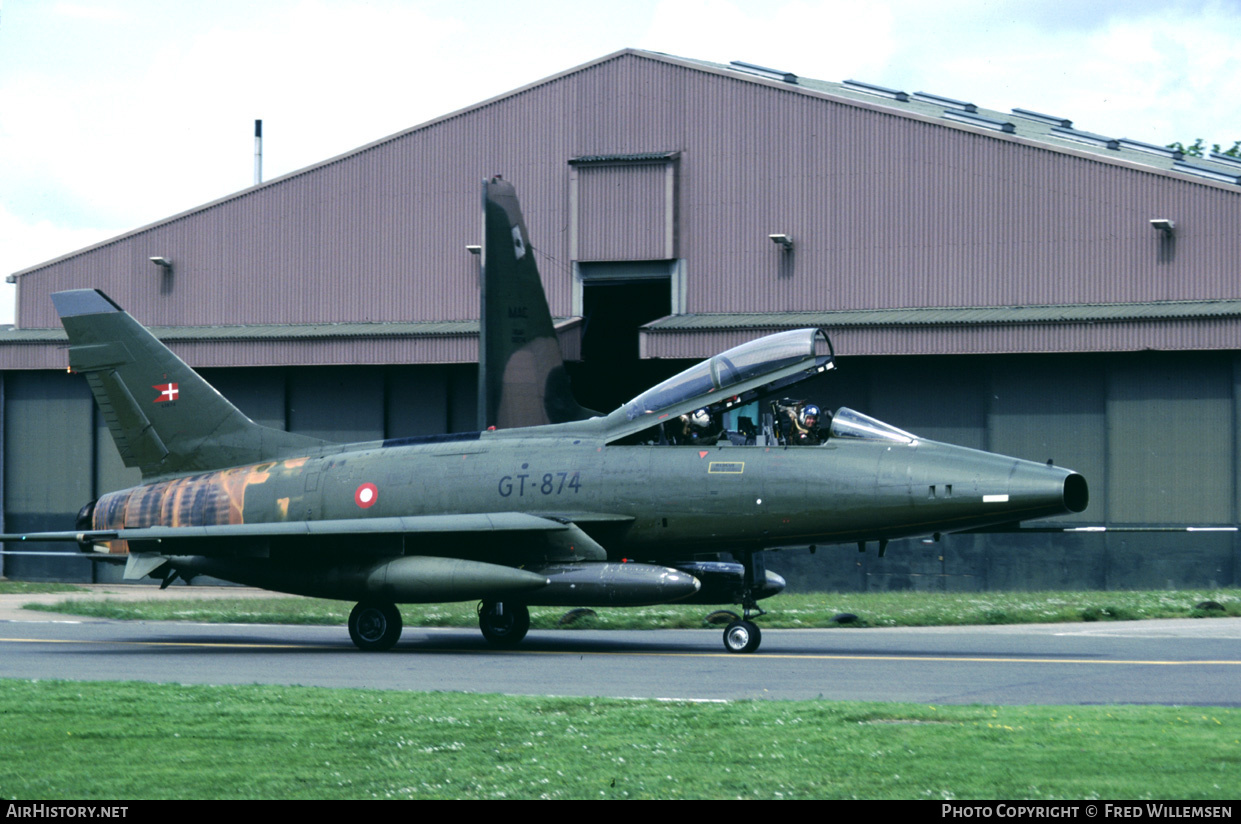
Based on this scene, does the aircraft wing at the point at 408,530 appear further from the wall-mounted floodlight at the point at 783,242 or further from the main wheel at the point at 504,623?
the wall-mounted floodlight at the point at 783,242

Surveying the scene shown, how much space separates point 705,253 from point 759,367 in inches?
597

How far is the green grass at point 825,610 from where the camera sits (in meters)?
21.0

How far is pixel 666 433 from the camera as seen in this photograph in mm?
16484

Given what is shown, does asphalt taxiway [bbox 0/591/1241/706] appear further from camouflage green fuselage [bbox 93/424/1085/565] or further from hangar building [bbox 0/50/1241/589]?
hangar building [bbox 0/50/1241/589]

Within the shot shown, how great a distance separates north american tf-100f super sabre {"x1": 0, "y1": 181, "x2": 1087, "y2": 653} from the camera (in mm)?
15203

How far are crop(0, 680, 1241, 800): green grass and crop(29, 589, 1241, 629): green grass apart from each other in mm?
10544

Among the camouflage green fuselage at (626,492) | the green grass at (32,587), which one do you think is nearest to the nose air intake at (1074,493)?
the camouflage green fuselage at (626,492)

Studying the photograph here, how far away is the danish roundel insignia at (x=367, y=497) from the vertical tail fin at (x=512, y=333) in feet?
17.5

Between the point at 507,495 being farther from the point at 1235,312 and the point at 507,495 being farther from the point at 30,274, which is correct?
the point at 30,274

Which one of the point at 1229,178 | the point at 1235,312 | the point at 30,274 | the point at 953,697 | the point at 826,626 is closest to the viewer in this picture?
the point at 953,697

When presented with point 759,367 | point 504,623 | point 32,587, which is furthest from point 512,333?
point 32,587
